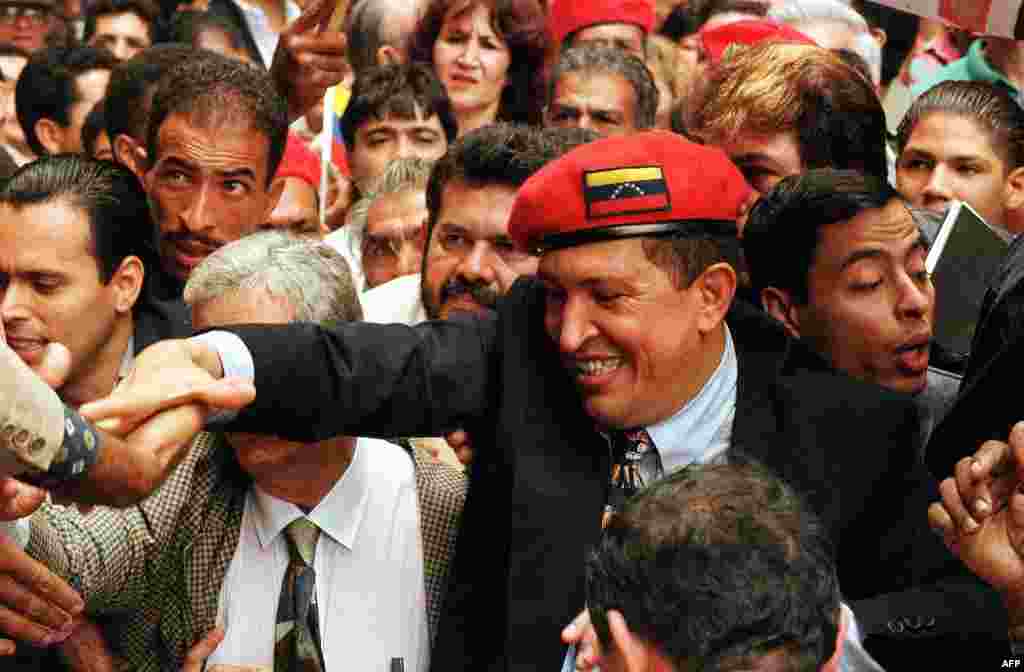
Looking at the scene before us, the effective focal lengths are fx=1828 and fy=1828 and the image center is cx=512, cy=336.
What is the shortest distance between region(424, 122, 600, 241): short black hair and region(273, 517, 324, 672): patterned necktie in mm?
1189

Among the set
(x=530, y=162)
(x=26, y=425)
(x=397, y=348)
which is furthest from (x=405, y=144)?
(x=26, y=425)

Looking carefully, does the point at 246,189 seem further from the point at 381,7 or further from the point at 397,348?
the point at 381,7

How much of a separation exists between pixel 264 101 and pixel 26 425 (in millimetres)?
2873

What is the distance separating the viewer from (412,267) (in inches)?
226

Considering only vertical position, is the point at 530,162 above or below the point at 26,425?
below

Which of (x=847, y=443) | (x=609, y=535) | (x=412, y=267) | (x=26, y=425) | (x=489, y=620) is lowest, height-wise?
(x=412, y=267)

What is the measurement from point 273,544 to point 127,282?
1214mm

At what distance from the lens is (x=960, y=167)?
546cm

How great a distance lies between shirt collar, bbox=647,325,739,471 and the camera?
11.1 ft

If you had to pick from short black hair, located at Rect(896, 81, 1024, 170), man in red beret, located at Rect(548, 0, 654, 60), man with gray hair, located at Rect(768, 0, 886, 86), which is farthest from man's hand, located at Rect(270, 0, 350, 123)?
man with gray hair, located at Rect(768, 0, 886, 86)

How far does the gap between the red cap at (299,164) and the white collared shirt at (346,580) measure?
104 inches

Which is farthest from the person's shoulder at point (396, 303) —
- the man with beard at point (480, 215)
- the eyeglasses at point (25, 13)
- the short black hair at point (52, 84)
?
the eyeglasses at point (25, 13)

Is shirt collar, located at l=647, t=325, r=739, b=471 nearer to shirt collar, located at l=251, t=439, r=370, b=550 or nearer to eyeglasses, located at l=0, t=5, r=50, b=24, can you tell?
shirt collar, located at l=251, t=439, r=370, b=550

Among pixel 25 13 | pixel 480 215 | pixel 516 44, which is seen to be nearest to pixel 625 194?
pixel 480 215
